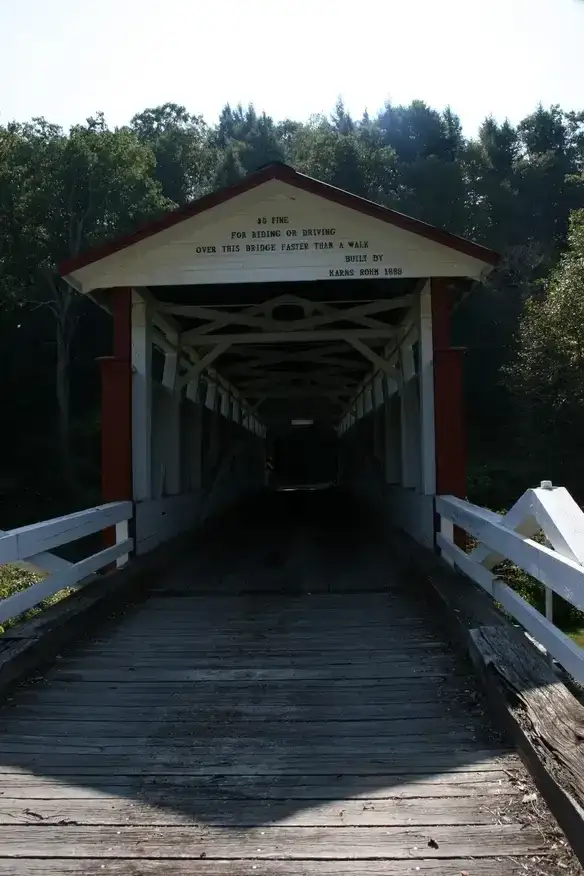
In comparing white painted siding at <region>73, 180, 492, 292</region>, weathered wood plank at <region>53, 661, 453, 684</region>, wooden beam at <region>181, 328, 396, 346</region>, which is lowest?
weathered wood plank at <region>53, 661, 453, 684</region>

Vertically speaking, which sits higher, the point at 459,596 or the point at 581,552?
the point at 581,552

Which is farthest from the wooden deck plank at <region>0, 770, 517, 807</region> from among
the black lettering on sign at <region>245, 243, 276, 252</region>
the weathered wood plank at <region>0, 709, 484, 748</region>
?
the black lettering on sign at <region>245, 243, 276, 252</region>

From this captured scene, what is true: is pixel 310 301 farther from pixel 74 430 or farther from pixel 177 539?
pixel 74 430

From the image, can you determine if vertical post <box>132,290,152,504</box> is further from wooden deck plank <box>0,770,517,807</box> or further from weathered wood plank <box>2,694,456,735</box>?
wooden deck plank <box>0,770,517,807</box>

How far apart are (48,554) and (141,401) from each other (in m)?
3.44

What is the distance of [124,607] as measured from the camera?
21.9 feet

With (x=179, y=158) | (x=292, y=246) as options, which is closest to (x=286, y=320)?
(x=292, y=246)

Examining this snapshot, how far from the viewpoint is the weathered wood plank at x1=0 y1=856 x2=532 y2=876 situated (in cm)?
262

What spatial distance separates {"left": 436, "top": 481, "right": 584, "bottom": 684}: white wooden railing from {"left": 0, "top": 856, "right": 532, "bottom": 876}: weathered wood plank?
0.95 m

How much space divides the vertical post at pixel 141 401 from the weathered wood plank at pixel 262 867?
5.93m

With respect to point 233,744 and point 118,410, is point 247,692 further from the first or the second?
point 118,410

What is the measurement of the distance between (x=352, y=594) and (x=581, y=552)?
3.80 metres

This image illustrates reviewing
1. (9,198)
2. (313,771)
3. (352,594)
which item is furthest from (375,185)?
(313,771)

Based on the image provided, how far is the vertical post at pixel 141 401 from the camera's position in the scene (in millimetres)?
8672
